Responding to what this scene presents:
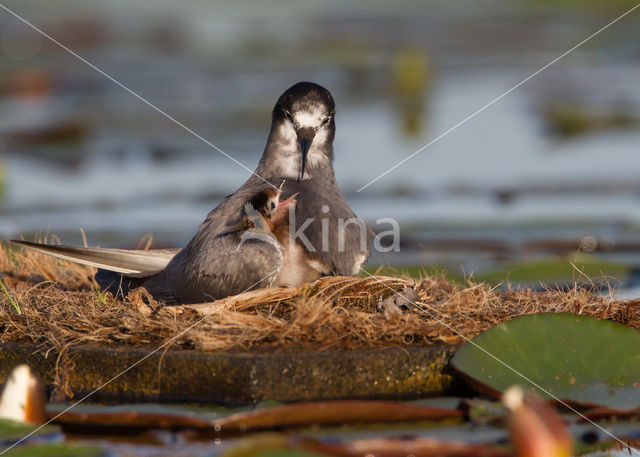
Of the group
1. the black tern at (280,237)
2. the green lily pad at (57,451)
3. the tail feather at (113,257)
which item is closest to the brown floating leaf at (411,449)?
the green lily pad at (57,451)

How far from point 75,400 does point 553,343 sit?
2.24 meters

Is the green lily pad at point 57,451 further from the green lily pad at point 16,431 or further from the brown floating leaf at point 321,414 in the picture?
the brown floating leaf at point 321,414

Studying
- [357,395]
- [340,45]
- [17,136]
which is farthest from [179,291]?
[340,45]

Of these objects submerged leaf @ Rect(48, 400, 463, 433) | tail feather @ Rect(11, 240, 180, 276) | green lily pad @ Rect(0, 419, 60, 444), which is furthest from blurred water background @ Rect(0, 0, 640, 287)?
green lily pad @ Rect(0, 419, 60, 444)

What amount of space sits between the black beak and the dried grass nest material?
890 mm

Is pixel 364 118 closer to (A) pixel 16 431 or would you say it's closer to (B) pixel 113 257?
(B) pixel 113 257

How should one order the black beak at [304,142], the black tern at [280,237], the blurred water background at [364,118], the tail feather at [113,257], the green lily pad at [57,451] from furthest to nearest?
the blurred water background at [364,118] < the black beak at [304,142] < the tail feather at [113,257] < the black tern at [280,237] < the green lily pad at [57,451]

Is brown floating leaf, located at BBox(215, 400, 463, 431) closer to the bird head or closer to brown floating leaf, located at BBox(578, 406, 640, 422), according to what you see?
brown floating leaf, located at BBox(578, 406, 640, 422)

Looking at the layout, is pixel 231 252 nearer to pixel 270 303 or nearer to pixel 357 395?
pixel 270 303

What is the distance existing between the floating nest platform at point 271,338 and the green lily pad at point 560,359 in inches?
8.4

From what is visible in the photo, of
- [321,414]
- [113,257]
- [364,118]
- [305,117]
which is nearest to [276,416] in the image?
[321,414]

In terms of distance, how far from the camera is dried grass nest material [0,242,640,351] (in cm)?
482

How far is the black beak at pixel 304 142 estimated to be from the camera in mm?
5926

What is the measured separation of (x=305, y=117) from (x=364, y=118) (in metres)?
11.5
